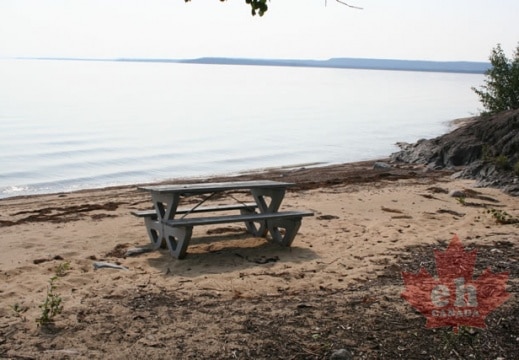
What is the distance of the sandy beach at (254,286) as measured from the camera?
4.12 meters

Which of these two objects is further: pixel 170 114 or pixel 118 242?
pixel 170 114

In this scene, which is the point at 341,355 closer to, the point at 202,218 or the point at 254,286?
the point at 254,286

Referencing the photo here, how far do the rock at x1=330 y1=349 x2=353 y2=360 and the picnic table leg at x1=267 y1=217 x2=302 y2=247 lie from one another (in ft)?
10.6

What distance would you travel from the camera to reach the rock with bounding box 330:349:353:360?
3.91 m

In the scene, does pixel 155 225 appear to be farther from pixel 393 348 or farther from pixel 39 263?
pixel 393 348

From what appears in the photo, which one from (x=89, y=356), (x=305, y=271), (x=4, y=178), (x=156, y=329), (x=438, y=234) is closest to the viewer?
(x=89, y=356)

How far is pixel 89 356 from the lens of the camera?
4.01 metres

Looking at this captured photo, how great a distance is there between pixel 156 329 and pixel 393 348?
169 cm

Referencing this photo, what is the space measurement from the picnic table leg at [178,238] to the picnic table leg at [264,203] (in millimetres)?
1265

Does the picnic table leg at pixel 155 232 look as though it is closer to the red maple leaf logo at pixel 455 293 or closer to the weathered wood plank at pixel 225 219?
the weathered wood plank at pixel 225 219

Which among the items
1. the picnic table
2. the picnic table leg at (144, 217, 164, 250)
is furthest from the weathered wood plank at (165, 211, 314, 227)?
the picnic table leg at (144, 217, 164, 250)

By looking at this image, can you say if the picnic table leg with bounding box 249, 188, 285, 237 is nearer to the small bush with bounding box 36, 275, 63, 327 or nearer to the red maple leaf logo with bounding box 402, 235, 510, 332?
A: the red maple leaf logo with bounding box 402, 235, 510, 332

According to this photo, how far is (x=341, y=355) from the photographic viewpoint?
3.92 metres

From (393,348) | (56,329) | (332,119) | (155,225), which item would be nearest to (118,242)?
(155,225)
